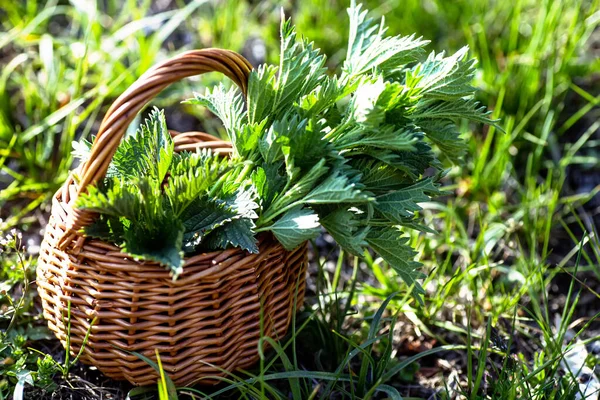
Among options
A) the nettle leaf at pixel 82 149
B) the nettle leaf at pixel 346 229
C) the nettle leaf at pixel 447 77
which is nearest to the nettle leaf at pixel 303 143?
the nettle leaf at pixel 346 229

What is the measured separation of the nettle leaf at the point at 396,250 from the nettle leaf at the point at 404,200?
0.04 metres

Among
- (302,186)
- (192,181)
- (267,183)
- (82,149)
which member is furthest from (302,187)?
(82,149)

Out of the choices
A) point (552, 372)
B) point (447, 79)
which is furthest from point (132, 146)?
point (552, 372)

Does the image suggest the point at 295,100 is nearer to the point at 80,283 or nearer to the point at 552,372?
the point at 80,283

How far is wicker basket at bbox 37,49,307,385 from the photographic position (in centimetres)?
120

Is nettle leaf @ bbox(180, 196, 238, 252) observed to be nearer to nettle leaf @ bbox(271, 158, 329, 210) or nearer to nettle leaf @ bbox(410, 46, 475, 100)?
nettle leaf @ bbox(271, 158, 329, 210)

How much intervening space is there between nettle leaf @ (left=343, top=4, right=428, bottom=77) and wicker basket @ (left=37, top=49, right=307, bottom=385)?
0.81 feet

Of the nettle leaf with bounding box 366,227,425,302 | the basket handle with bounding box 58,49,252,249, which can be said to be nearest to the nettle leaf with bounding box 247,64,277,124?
the basket handle with bounding box 58,49,252,249

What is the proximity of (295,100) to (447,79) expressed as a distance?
0.32 m

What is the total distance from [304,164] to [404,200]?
0.72 ft

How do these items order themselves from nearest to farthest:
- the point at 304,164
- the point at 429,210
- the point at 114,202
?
the point at 114,202 < the point at 304,164 < the point at 429,210

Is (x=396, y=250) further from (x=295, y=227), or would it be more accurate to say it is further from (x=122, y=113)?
(x=122, y=113)

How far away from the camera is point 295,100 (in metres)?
1.39

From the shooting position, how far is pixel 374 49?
1376mm
